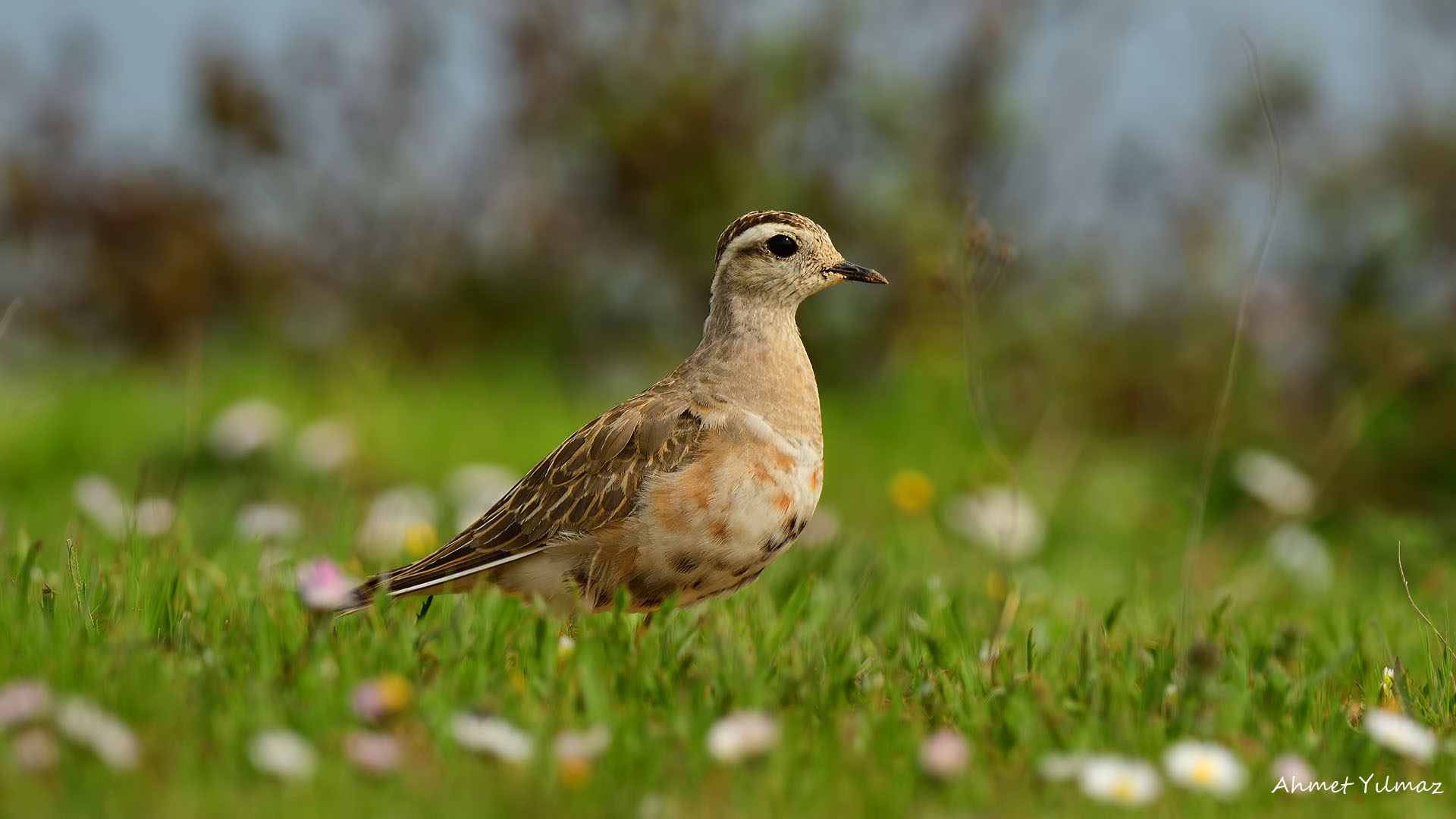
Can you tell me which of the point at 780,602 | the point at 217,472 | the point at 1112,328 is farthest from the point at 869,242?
the point at 780,602

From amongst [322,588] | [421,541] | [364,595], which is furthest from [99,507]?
[322,588]

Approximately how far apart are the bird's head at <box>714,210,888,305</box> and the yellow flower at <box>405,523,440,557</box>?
6.41ft

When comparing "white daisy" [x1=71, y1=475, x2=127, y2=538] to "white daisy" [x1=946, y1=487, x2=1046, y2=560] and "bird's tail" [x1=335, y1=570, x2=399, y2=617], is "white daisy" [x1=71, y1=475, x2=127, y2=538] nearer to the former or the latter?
"bird's tail" [x1=335, y1=570, x2=399, y2=617]

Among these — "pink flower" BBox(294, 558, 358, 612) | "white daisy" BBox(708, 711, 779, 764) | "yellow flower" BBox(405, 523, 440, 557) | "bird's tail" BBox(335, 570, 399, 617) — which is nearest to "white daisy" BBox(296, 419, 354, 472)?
"yellow flower" BBox(405, 523, 440, 557)

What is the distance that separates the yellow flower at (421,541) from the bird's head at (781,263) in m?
1.95

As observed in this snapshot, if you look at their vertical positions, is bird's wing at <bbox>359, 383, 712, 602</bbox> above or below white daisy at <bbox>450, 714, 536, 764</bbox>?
above

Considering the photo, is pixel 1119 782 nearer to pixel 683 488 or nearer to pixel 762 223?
pixel 683 488

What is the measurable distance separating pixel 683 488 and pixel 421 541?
7.08ft

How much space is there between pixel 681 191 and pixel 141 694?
31.3 feet

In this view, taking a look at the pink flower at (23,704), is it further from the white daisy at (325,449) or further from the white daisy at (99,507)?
the white daisy at (325,449)

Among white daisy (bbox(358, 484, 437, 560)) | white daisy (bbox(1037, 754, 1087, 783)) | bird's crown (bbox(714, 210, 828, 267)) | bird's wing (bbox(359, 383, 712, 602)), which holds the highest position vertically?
bird's crown (bbox(714, 210, 828, 267))

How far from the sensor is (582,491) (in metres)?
4.97

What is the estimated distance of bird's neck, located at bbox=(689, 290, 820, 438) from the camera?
200 inches

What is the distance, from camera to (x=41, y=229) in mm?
15805
